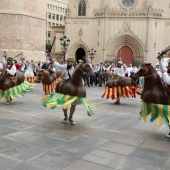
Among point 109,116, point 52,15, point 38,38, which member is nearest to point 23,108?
point 109,116

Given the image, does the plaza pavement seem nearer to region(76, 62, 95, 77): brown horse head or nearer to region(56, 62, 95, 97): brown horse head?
region(56, 62, 95, 97): brown horse head

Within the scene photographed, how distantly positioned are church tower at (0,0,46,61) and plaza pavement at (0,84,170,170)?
45.9ft

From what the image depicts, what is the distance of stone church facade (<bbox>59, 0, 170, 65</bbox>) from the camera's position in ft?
113

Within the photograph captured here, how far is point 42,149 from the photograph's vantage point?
16.8ft

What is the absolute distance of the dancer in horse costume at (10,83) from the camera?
31.9 feet

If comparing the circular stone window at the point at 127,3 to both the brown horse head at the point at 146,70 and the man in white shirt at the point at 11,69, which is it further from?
the brown horse head at the point at 146,70

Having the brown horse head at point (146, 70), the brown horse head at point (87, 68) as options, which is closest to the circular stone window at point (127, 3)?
the brown horse head at point (87, 68)

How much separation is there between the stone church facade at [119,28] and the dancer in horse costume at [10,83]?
87.4 feet

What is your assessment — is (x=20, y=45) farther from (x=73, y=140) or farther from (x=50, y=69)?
(x=73, y=140)

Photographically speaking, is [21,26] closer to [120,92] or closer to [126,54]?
[120,92]

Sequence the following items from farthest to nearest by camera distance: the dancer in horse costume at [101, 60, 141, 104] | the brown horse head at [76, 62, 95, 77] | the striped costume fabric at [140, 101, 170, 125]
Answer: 1. the dancer in horse costume at [101, 60, 141, 104]
2. the brown horse head at [76, 62, 95, 77]
3. the striped costume fabric at [140, 101, 170, 125]

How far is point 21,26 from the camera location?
70.3ft

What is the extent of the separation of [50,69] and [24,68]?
305 cm

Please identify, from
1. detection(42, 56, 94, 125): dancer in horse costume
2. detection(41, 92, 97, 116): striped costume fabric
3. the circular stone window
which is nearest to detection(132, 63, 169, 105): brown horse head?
detection(42, 56, 94, 125): dancer in horse costume
